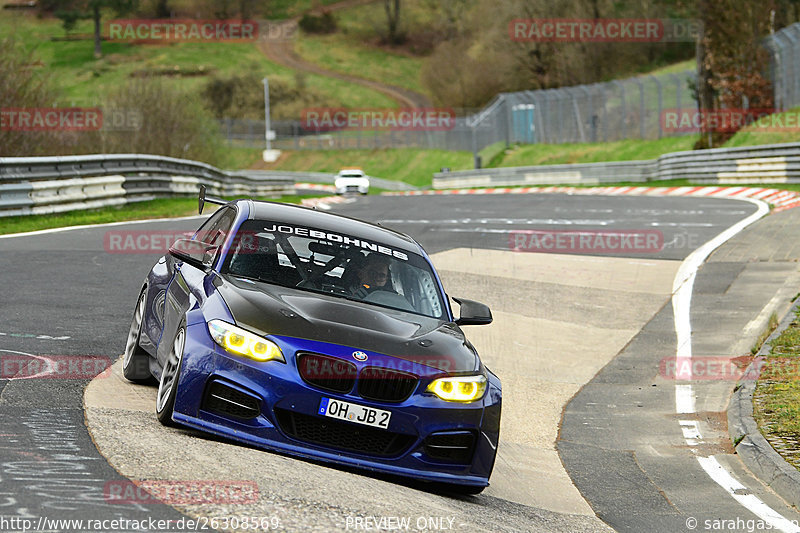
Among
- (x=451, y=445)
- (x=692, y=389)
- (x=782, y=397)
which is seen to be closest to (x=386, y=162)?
(x=692, y=389)

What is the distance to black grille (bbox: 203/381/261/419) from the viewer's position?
6.14 m

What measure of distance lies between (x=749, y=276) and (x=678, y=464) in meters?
8.04

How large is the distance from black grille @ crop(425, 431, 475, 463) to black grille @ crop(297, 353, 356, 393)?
0.60 meters

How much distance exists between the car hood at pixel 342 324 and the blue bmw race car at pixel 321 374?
1 centimetres

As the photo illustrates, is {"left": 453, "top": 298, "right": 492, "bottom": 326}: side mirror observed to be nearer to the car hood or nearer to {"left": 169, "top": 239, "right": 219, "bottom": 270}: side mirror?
the car hood

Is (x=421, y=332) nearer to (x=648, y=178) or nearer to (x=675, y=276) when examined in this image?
(x=675, y=276)

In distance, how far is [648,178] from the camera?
42781mm

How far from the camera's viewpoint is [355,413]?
6176 mm

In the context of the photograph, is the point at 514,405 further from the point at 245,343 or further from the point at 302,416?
the point at 245,343

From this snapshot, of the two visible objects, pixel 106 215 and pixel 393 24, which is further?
pixel 393 24

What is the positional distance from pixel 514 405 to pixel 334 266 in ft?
10.2
